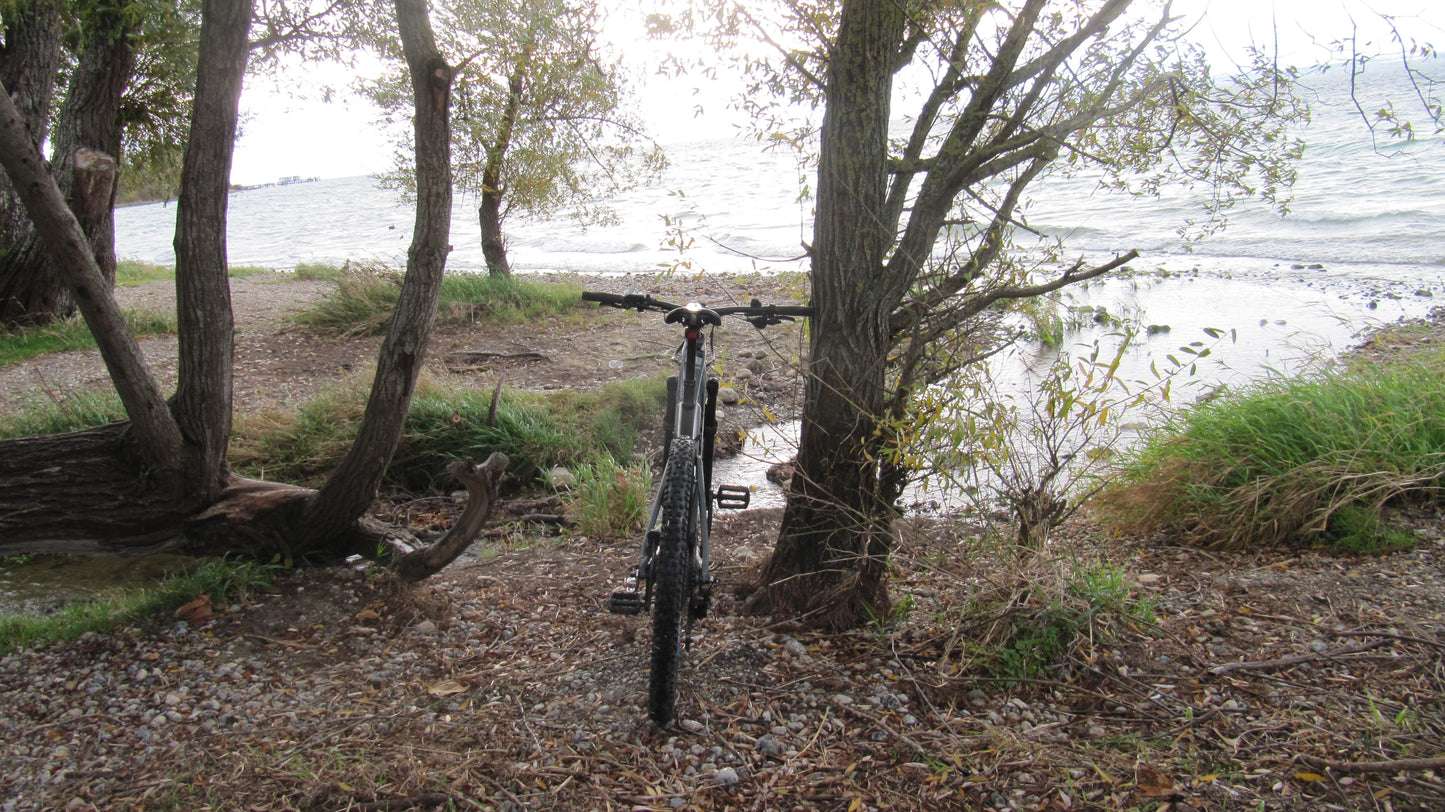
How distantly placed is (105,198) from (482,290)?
4.82 metres

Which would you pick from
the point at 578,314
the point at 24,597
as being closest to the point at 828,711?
the point at 24,597

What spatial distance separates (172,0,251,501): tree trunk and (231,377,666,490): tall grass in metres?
1.45

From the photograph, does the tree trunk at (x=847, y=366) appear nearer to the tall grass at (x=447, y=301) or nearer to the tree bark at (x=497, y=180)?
the tree bark at (x=497, y=180)

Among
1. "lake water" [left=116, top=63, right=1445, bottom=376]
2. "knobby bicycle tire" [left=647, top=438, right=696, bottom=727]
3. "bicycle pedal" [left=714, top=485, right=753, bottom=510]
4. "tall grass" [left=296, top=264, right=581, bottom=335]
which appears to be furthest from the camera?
"lake water" [left=116, top=63, right=1445, bottom=376]

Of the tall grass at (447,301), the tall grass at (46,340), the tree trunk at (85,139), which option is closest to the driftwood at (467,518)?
the tree trunk at (85,139)

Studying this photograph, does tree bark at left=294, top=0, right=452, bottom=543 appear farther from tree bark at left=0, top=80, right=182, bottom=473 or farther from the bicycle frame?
the bicycle frame

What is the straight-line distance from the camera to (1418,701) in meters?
2.66

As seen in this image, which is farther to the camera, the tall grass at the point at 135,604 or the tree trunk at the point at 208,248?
the tree trunk at the point at 208,248

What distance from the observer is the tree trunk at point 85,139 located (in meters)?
8.33

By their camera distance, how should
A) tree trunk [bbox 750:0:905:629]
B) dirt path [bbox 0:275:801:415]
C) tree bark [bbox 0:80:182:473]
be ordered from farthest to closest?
1. dirt path [bbox 0:275:801:415]
2. tree bark [bbox 0:80:182:473]
3. tree trunk [bbox 750:0:905:629]

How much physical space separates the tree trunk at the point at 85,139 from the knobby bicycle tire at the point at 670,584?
7.41m

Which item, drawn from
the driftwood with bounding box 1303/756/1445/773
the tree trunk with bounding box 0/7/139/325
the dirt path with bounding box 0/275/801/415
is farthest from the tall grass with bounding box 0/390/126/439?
the driftwood with bounding box 1303/756/1445/773

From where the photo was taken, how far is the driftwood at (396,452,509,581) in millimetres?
3805

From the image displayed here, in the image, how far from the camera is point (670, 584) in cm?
266
